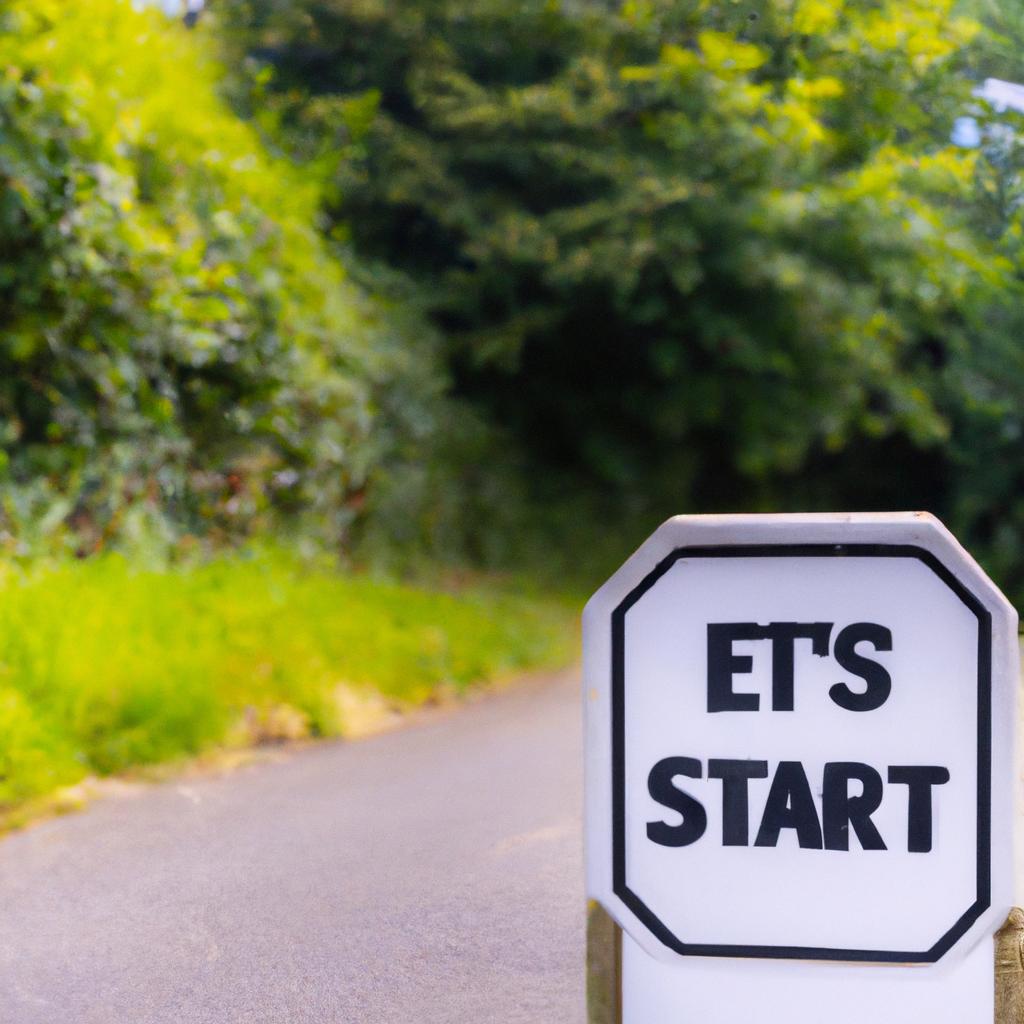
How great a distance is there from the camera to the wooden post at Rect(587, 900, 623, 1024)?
7.45 ft

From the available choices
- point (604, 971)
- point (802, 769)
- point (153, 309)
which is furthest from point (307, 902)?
point (153, 309)

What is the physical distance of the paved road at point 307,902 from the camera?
3178 millimetres

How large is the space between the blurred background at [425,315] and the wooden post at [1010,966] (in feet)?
9.05

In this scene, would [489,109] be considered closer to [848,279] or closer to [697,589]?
[848,279]

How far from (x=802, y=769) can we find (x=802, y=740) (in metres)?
0.05

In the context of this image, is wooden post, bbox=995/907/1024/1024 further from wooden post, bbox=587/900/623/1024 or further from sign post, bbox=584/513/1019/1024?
wooden post, bbox=587/900/623/1024

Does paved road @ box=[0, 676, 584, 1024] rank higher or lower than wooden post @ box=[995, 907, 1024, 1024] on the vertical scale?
lower

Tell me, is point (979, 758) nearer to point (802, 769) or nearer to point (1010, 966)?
point (802, 769)

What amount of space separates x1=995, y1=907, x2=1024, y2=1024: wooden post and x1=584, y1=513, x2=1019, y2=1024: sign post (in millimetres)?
69

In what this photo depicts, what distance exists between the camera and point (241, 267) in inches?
313

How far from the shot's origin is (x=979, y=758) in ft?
7.16

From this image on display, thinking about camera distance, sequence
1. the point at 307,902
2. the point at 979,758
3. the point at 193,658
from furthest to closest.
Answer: the point at 193,658
the point at 307,902
the point at 979,758

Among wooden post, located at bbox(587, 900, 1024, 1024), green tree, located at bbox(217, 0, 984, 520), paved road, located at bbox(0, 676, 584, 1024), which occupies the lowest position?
paved road, located at bbox(0, 676, 584, 1024)

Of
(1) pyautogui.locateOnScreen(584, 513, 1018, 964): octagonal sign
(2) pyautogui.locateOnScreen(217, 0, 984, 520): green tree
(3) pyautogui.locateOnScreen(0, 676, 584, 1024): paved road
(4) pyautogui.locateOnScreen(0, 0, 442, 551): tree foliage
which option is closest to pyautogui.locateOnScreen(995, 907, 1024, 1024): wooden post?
(1) pyautogui.locateOnScreen(584, 513, 1018, 964): octagonal sign
